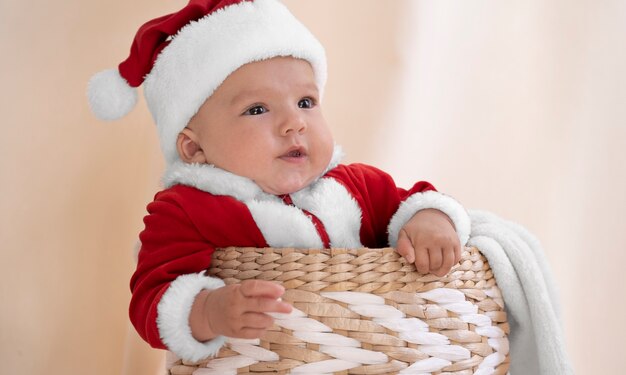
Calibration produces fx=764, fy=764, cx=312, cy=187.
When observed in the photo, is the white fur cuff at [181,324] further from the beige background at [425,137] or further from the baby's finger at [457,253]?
the beige background at [425,137]

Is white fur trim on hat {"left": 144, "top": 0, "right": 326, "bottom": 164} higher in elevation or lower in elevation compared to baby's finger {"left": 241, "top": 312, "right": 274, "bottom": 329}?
higher

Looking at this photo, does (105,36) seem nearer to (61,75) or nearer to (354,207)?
(61,75)

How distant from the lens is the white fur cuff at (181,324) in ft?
3.04

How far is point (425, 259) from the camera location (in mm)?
968

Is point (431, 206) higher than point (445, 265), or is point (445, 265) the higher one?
point (431, 206)

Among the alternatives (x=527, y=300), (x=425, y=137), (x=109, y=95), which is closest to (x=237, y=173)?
(x=109, y=95)

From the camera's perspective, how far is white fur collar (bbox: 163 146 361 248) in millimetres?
1072

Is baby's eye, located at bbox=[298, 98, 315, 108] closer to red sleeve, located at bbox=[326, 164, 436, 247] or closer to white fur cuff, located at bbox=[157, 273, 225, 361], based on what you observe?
red sleeve, located at bbox=[326, 164, 436, 247]

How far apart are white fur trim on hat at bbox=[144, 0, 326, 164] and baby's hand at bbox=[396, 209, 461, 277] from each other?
1.13 ft

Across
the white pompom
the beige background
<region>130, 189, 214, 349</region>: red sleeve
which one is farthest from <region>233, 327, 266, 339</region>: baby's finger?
the beige background

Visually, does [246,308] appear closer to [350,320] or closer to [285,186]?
[350,320]

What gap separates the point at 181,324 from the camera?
3.04 ft

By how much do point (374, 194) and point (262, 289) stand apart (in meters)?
0.47

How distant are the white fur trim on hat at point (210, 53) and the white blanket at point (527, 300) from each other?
16.4 inches
